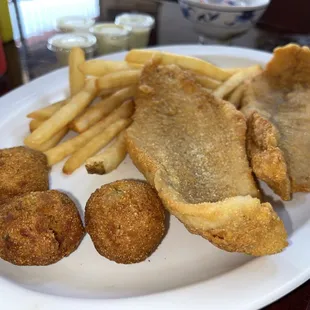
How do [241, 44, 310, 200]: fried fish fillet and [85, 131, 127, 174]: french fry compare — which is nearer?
[241, 44, 310, 200]: fried fish fillet

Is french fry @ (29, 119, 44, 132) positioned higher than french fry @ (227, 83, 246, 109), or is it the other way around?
french fry @ (227, 83, 246, 109)

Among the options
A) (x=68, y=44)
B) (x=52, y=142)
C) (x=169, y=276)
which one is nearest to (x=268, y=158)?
(x=169, y=276)

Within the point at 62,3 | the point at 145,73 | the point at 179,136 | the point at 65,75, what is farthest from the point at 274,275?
the point at 62,3

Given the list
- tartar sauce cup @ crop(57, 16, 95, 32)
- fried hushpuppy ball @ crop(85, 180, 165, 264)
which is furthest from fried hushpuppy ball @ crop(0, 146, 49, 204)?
tartar sauce cup @ crop(57, 16, 95, 32)

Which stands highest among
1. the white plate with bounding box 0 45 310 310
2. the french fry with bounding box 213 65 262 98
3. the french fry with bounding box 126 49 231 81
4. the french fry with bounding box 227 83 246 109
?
the french fry with bounding box 126 49 231 81

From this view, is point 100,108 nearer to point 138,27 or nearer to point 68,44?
point 68,44

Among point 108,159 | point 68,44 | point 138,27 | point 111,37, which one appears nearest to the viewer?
point 108,159

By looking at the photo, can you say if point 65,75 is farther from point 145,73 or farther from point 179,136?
point 179,136

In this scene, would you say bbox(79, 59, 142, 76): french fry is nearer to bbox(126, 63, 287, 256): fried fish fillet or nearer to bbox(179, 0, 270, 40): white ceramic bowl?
bbox(126, 63, 287, 256): fried fish fillet
